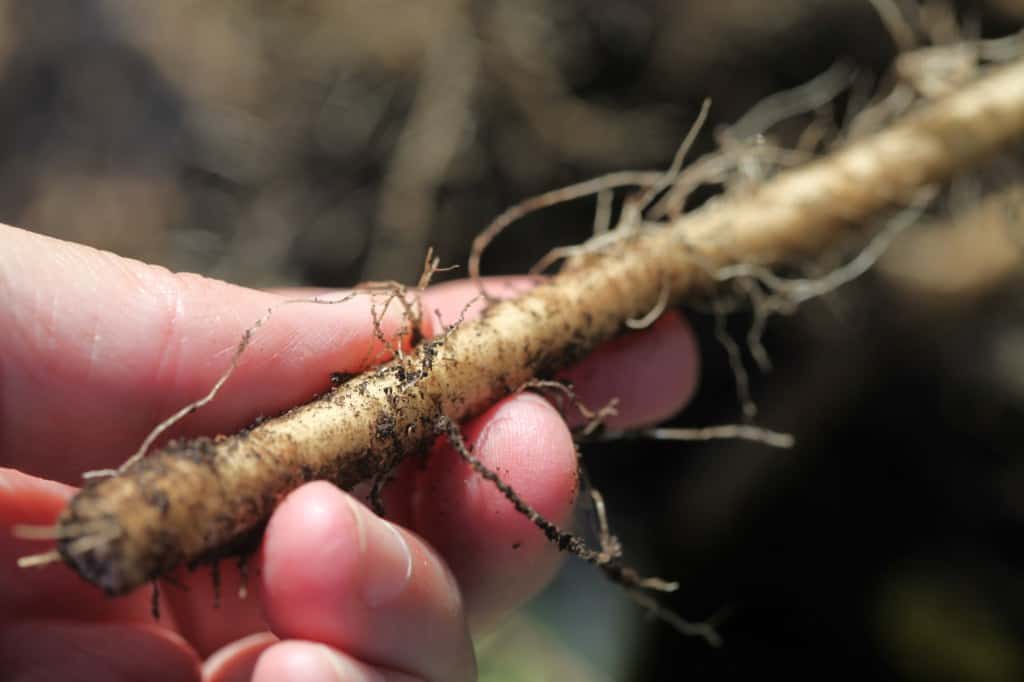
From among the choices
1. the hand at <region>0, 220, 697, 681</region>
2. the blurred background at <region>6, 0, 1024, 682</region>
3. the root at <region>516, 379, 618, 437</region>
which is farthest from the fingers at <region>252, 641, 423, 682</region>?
the blurred background at <region>6, 0, 1024, 682</region>

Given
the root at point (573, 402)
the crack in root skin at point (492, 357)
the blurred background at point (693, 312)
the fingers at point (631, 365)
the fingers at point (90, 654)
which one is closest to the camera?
the crack in root skin at point (492, 357)

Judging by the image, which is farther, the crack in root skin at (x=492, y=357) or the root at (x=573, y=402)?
the root at (x=573, y=402)

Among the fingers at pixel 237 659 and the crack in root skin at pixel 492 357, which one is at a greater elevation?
the crack in root skin at pixel 492 357

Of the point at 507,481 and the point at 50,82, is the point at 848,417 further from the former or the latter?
the point at 50,82

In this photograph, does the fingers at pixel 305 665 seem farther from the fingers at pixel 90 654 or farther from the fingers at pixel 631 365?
the fingers at pixel 631 365

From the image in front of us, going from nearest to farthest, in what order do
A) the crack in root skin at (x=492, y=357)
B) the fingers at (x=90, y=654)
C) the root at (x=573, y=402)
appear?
the crack in root skin at (x=492, y=357) → the fingers at (x=90, y=654) → the root at (x=573, y=402)

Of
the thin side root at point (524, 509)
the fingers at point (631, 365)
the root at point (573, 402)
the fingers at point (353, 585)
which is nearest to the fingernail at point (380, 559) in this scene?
the fingers at point (353, 585)

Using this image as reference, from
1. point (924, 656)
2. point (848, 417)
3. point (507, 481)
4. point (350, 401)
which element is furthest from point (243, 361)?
point (924, 656)
